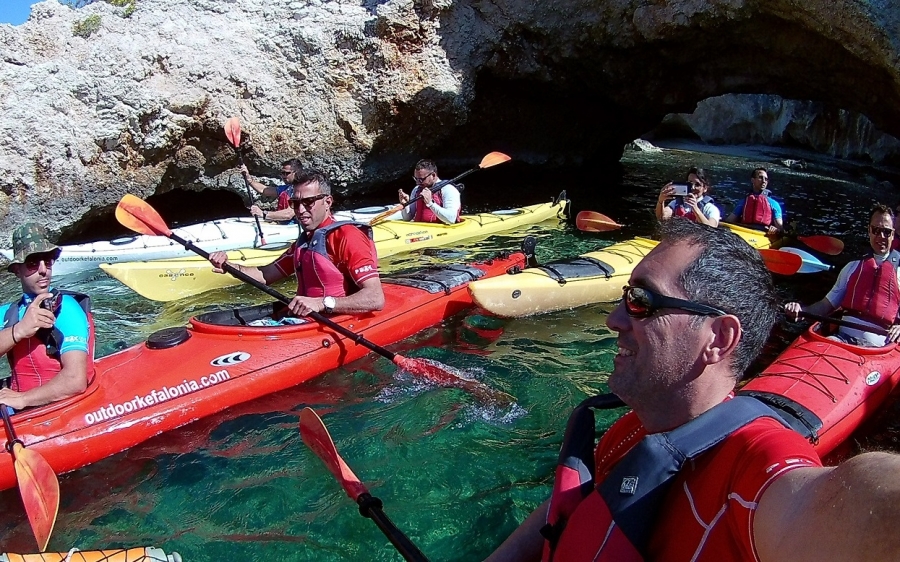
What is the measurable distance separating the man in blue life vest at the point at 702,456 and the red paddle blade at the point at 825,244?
281 inches

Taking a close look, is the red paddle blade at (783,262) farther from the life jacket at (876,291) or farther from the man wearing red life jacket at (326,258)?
the man wearing red life jacket at (326,258)

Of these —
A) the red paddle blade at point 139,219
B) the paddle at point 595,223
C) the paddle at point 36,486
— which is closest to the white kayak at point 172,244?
the red paddle blade at point 139,219

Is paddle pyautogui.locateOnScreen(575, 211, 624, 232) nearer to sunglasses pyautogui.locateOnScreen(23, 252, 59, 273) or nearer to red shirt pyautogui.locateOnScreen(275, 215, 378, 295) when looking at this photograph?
red shirt pyautogui.locateOnScreen(275, 215, 378, 295)

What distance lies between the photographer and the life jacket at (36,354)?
3486mm

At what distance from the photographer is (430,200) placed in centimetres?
842

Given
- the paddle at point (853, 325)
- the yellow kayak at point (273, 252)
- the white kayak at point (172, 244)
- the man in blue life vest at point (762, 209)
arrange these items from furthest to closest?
1. the man in blue life vest at point (762, 209)
2. the white kayak at point (172, 244)
3. the yellow kayak at point (273, 252)
4. the paddle at point (853, 325)

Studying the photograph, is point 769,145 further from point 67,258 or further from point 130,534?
point 130,534

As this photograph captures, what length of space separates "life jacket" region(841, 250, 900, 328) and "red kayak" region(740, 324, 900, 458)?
0.95 ft

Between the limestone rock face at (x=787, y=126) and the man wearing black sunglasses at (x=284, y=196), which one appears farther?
the limestone rock face at (x=787, y=126)

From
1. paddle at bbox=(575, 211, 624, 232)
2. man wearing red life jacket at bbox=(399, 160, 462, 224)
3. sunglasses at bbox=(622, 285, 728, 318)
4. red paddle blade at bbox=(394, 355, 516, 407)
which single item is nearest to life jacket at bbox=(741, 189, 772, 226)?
paddle at bbox=(575, 211, 624, 232)

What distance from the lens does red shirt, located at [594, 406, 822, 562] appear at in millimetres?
1146

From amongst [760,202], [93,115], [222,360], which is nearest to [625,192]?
[760,202]

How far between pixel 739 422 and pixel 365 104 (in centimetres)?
1086

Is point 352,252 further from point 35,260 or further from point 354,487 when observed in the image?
point 354,487
